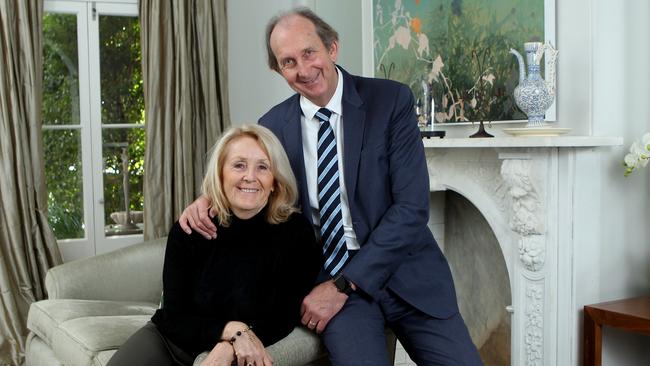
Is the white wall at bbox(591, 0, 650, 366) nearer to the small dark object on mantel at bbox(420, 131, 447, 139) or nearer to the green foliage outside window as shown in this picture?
the small dark object on mantel at bbox(420, 131, 447, 139)

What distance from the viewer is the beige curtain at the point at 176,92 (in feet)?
15.2

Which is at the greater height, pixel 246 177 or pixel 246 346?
pixel 246 177

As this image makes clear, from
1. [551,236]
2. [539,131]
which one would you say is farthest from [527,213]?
[539,131]

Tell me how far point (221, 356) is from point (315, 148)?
0.72 metres

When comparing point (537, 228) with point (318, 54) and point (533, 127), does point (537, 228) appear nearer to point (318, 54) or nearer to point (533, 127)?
point (533, 127)

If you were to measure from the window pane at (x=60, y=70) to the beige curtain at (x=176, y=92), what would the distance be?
0.44m

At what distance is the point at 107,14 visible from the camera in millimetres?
4711

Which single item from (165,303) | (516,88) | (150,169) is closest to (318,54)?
(165,303)

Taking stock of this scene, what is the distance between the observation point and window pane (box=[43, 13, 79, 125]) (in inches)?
181

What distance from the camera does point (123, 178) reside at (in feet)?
15.9

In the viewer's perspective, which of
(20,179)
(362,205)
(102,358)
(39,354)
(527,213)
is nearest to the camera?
(362,205)

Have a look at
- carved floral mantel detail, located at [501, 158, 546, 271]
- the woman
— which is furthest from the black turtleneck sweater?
carved floral mantel detail, located at [501, 158, 546, 271]

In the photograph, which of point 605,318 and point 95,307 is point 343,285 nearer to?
point 605,318

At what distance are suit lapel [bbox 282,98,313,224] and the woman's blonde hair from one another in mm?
77
